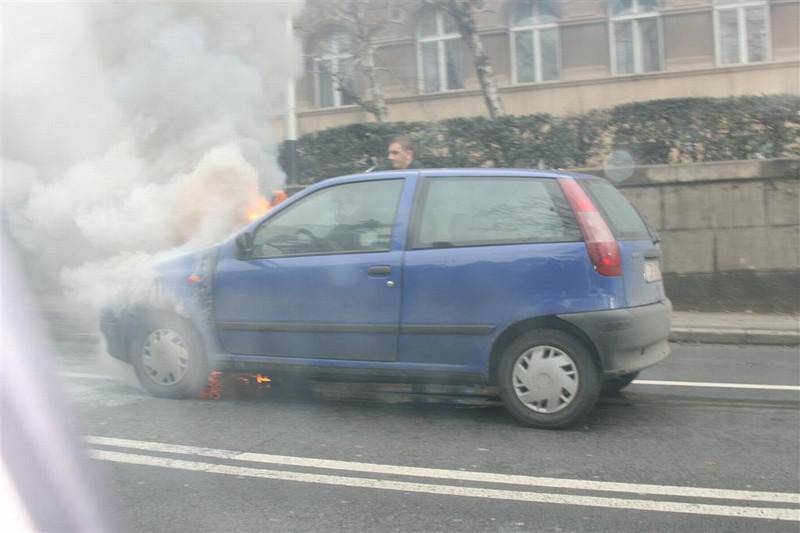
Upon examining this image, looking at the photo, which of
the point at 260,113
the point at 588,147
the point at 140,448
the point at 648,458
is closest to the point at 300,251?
the point at 140,448

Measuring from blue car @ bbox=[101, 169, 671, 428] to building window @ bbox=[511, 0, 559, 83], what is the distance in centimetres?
1257

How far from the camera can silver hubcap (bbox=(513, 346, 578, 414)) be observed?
4.57 meters

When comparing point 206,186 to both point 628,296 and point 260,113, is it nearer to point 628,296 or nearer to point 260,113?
point 260,113

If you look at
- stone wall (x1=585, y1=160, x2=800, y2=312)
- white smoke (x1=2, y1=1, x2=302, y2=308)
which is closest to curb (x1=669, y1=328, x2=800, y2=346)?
stone wall (x1=585, y1=160, x2=800, y2=312)

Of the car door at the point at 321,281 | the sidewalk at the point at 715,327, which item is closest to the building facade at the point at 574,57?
the sidewalk at the point at 715,327

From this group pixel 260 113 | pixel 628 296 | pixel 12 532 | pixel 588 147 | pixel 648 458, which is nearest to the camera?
pixel 12 532

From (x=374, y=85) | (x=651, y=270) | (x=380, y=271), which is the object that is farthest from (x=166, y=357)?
(x=374, y=85)

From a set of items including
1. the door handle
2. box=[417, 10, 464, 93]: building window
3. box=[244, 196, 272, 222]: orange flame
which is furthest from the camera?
→ box=[417, 10, 464, 93]: building window

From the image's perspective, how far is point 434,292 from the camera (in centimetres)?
471

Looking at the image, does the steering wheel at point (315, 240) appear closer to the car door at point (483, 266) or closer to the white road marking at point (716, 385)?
the car door at point (483, 266)

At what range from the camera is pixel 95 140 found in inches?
320

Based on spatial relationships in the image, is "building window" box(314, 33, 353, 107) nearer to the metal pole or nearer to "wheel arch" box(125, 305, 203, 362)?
the metal pole

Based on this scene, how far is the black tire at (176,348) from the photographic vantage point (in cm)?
526

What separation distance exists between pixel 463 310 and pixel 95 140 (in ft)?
17.7
